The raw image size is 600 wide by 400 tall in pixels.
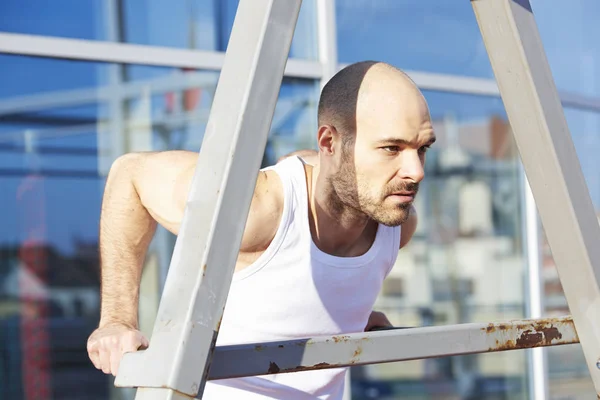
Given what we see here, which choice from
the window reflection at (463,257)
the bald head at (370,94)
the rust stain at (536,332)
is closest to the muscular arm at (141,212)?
the bald head at (370,94)

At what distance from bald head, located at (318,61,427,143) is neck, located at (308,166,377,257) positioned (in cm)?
26

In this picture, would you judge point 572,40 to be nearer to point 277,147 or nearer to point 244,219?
point 277,147

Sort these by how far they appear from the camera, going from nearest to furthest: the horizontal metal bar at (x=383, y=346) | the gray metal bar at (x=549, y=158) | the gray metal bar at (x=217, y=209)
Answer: the gray metal bar at (x=217, y=209) < the horizontal metal bar at (x=383, y=346) < the gray metal bar at (x=549, y=158)

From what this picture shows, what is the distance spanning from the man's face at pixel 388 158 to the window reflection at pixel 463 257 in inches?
112

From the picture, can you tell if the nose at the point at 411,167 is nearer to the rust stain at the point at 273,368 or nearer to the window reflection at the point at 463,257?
the rust stain at the point at 273,368

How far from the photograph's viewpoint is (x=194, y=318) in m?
1.05

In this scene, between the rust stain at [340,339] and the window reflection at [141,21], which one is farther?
the window reflection at [141,21]

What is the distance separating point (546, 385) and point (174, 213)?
377 cm

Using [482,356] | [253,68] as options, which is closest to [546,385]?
[482,356]

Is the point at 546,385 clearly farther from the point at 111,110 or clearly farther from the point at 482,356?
the point at 111,110

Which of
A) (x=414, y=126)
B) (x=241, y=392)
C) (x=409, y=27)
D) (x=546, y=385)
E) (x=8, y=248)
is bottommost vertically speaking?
(x=241, y=392)

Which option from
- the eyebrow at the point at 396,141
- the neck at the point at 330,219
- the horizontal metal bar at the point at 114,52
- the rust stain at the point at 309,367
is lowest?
the rust stain at the point at 309,367

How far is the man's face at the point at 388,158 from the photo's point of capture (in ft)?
5.24

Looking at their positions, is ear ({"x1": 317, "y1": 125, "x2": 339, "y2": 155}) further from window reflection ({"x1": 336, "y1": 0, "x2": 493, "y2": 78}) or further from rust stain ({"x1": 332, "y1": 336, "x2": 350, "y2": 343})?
window reflection ({"x1": 336, "y1": 0, "x2": 493, "y2": 78})
